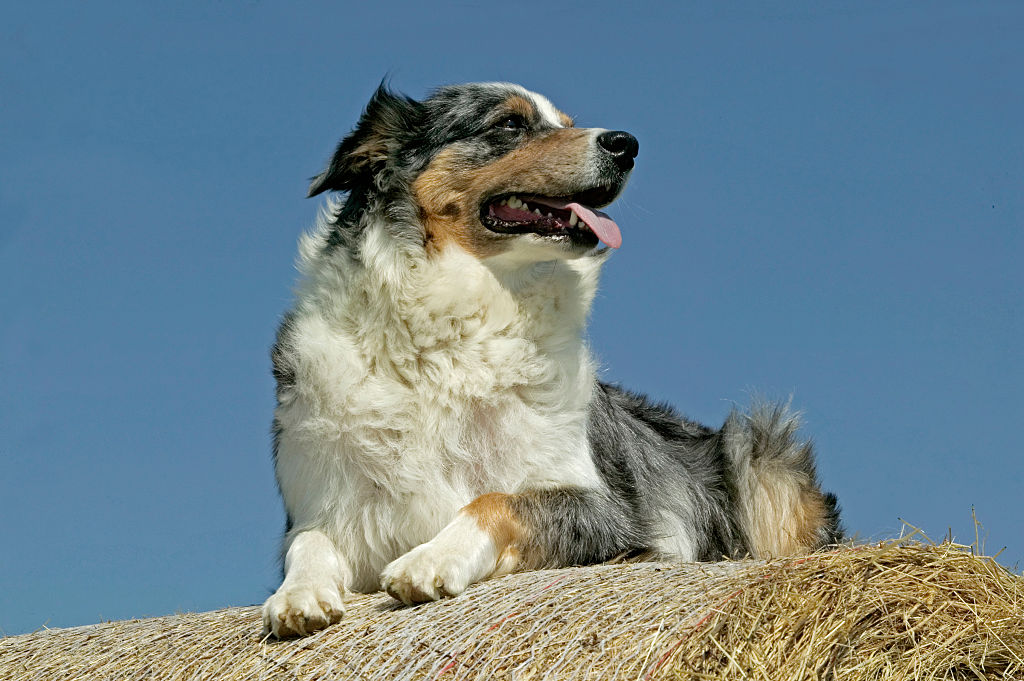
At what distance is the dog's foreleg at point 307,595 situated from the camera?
175 inches

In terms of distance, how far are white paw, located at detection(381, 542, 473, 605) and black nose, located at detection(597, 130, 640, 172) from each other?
1.99m

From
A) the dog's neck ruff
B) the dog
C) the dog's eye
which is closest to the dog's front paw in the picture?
the dog

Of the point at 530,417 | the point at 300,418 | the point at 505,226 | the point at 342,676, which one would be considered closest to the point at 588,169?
the point at 505,226

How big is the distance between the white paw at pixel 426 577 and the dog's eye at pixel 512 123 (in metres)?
2.12

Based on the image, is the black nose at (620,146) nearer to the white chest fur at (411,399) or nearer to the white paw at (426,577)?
the white chest fur at (411,399)

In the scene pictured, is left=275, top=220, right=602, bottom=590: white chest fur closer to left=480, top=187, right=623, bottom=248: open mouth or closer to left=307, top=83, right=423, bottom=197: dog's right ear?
left=480, top=187, right=623, bottom=248: open mouth

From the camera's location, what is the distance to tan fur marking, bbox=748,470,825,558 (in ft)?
22.2

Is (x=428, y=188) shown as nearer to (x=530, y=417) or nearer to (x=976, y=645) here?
(x=530, y=417)

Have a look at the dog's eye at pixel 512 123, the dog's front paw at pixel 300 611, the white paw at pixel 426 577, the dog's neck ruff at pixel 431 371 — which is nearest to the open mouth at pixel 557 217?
→ the dog's neck ruff at pixel 431 371

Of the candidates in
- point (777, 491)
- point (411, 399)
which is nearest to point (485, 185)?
point (411, 399)

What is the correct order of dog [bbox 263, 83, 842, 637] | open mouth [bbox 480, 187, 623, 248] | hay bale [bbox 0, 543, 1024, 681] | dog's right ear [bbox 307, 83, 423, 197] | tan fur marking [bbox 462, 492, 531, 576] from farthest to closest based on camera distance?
dog's right ear [bbox 307, 83, 423, 197], open mouth [bbox 480, 187, 623, 248], dog [bbox 263, 83, 842, 637], tan fur marking [bbox 462, 492, 531, 576], hay bale [bbox 0, 543, 1024, 681]

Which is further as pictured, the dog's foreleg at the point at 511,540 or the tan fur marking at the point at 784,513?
the tan fur marking at the point at 784,513

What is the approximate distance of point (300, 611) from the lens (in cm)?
444

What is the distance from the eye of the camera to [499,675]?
3.99m
